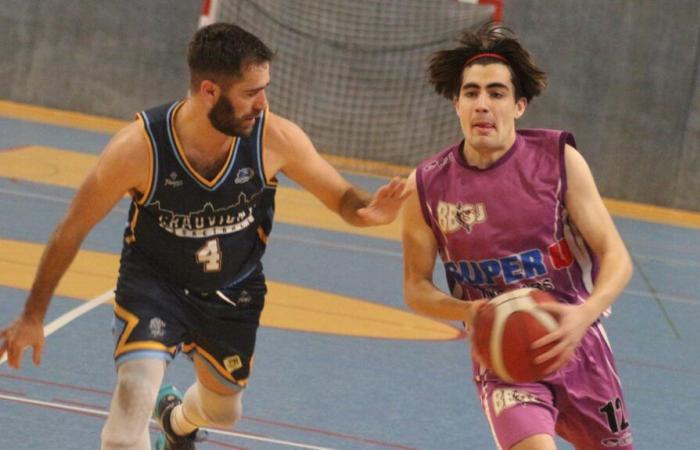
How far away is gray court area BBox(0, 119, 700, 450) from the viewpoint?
5492 mm

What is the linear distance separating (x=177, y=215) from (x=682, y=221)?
33.7 feet

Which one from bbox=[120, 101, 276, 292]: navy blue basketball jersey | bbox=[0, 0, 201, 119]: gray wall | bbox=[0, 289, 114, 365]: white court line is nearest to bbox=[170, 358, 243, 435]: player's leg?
bbox=[120, 101, 276, 292]: navy blue basketball jersey

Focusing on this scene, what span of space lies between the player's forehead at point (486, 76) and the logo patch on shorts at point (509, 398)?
1059 mm

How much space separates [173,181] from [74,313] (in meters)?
3.06

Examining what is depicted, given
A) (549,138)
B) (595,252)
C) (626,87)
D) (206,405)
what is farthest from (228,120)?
(626,87)

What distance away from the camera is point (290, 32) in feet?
47.1

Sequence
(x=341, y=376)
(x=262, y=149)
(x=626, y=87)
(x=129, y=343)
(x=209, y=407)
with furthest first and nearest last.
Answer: (x=626, y=87) < (x=341, y=376) < (x=209, y=407) < (x=262, y=149) < (x=129, y=343)

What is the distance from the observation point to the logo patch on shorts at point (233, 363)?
464 centimetres

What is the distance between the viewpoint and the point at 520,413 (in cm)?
383

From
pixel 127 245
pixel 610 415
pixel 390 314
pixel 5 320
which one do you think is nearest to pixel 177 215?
pixel 127 245

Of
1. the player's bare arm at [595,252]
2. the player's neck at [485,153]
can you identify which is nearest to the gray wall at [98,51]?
the player's neck at [485,153]

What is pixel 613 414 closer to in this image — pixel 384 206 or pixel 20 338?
pixel 384 206

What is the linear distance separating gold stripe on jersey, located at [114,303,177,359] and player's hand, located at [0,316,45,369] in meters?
0.33

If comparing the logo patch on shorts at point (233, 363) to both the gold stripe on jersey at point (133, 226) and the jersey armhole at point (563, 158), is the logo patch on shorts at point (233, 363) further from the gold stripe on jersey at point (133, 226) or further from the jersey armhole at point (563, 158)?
the jersey armhole at point (563, 158)
